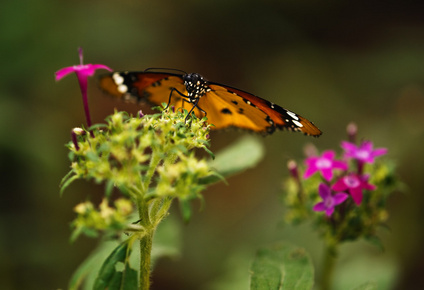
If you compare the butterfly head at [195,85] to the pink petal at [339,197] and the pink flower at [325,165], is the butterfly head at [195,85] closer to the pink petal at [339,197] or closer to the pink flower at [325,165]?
the pink flower at [325,165]

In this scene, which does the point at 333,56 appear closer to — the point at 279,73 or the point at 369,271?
the point at 279,73

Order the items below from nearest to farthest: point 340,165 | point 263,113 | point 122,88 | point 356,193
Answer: point 356,193
point 340,165
point 263,113
point 122,88

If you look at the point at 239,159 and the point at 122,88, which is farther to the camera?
the point at 122,88

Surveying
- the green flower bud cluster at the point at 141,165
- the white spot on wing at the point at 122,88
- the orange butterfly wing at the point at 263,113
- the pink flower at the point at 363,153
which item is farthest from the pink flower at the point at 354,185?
the white spot on wing at the point at 122,88

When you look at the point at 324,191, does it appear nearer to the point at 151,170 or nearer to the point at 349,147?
the point at 349,147

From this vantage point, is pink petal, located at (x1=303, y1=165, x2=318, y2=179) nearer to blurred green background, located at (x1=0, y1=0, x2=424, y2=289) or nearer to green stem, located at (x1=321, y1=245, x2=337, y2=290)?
blurred green background, located at (x1=0, y1=0, x2=424, y2=289)

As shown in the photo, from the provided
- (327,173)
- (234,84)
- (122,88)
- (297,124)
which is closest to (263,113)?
(297,124)

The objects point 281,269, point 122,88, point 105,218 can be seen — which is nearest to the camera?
point 105,218
